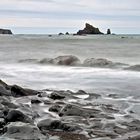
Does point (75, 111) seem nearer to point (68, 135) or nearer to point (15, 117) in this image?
point (15, 117)

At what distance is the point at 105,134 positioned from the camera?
980cm

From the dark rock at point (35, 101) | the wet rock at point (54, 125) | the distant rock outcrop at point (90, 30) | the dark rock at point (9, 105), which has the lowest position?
the distant rock outcrop at point (90, 30)

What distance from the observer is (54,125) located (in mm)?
10422

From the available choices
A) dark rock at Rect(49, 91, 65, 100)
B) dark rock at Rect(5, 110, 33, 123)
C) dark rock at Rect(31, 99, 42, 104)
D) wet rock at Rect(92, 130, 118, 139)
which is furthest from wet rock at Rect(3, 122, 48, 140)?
dark rock at Rect(49, 91, 65, 100)

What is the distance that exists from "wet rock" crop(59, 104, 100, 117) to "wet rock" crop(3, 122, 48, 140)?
2.72 meters

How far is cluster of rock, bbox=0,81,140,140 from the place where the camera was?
30.1ft

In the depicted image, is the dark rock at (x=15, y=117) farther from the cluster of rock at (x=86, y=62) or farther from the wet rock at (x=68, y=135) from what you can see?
the cluster of rock at (x=86, y=62)

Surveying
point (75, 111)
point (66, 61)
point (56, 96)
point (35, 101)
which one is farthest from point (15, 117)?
point (66, 61)

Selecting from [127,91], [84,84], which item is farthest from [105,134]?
[84,84]

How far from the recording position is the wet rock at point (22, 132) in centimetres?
868

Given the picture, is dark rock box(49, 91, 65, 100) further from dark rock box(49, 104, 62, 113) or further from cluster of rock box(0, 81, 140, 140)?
dark rock box(49, 104, 62, 113)

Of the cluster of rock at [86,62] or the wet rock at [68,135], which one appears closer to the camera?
the wet rock at [68,135]

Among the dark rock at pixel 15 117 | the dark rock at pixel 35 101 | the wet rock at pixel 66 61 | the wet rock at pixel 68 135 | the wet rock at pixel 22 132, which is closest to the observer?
the wet rock at pixel 22 132

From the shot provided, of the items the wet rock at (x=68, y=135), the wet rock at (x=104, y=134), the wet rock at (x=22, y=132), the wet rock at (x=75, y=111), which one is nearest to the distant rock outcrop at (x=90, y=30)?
the wet rock at (x=75, y=111)
